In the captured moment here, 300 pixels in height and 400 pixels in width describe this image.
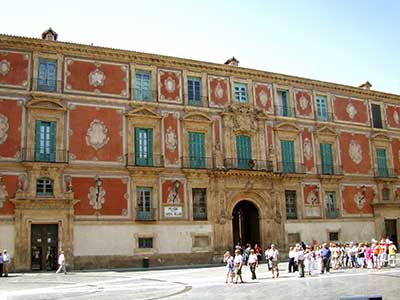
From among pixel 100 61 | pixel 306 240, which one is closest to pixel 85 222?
pixel 100 61

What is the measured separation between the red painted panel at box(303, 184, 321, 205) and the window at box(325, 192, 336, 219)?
35.7 inches

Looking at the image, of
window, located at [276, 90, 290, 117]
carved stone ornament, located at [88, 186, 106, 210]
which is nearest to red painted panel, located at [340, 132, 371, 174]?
window, located at [276, 90, 290, 117]

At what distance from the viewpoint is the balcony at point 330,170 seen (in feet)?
117

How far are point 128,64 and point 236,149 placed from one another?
9096mm

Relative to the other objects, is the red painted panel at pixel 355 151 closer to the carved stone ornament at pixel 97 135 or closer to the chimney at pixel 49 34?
the carved stone ornament at pixel 97 135

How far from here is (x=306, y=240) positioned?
34.0m

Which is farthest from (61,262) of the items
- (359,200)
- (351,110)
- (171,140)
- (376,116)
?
(376,116)

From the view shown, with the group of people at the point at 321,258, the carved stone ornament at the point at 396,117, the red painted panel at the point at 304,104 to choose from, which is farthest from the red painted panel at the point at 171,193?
the carved stone ornament at the point at 396,117

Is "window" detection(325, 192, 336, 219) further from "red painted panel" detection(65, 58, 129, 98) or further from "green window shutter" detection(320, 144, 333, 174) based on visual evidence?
"red painted panel" detection(65, 58, 129, 98)

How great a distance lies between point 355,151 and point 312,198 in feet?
19.9

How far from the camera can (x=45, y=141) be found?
27719 mm

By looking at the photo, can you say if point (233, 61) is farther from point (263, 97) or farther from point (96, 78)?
point (96, 78)

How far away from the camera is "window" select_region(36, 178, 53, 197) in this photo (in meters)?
27.0

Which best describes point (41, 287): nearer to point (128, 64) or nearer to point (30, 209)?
point (30, 209)
